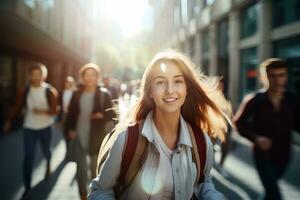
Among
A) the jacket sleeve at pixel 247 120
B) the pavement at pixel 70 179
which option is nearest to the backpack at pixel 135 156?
the jacket sleeve at pixel 247 120

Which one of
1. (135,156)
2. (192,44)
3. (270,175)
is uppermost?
(192,44)

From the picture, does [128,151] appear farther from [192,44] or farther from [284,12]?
[192,44]

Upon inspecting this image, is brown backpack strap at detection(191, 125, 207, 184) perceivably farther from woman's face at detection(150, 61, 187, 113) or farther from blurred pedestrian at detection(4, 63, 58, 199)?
blurred pedestrian at detection(4, 63, 58, 199)

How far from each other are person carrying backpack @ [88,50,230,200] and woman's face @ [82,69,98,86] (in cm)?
309

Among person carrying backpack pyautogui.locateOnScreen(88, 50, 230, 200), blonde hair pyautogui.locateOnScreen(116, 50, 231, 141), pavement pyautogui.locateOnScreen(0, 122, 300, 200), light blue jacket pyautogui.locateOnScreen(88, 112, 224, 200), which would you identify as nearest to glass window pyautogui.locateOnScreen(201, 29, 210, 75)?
pavement pyautogui.locateOnScreen(0, 122, 300, 200)

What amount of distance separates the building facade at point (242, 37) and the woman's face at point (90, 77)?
8.43 m

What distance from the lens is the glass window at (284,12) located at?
43.5 ft

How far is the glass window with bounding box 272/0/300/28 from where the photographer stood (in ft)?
43.5

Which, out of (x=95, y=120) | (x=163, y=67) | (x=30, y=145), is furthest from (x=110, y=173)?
(x=30, y=145)

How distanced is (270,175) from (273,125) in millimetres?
490

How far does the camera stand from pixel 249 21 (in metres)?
18.1

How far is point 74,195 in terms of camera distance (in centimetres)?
664

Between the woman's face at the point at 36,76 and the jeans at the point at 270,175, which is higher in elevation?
the woman's face at the point at 36,76

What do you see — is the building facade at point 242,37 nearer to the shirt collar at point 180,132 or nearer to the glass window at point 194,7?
the glass window at point 194,7
